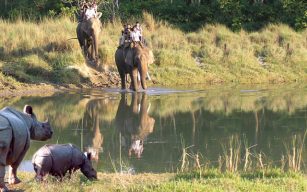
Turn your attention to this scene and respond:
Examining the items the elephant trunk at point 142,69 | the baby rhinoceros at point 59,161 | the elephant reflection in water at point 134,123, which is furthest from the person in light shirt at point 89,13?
the baby rhinoceros at point 59,161

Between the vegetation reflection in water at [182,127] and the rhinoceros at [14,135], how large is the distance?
4.53 feet

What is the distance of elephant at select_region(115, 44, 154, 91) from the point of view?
20.2m

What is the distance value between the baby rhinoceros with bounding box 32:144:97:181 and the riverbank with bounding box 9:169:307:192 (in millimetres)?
113

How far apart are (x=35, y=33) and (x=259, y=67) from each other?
8358mm

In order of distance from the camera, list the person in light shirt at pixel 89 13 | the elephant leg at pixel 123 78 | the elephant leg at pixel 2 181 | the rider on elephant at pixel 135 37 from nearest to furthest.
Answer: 1. the elephant leg at pixel 2 181
2. the rider on elephant at pixel 135 37
3. the elephant leg at pixel 123 78
4. the person in light shirt at pixel 89 13

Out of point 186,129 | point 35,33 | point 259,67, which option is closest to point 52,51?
point 35,33

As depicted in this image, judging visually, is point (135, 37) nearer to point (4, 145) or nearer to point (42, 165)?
point (42, 165)

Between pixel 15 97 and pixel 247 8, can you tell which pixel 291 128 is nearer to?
pixel 15 97

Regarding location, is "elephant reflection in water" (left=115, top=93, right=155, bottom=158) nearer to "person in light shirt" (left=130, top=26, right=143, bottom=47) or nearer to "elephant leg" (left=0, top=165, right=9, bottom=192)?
"person in light shirt" (left=130, top=26, right=143, bottom=47)

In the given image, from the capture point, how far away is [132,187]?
7.45 meters

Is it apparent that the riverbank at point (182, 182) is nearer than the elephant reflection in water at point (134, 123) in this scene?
Yes

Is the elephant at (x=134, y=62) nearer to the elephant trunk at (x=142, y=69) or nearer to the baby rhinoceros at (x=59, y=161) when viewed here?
the elephant trunk at (x=142, y=69)

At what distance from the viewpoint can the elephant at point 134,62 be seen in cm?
2023

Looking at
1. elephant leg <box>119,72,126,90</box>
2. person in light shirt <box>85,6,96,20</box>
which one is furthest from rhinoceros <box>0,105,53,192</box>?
person in light shirt <box>85,6,96,20</box>
